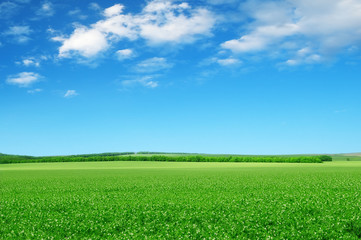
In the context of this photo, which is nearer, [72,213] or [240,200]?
[72,213]

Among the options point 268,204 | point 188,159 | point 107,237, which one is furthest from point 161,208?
point 188,159

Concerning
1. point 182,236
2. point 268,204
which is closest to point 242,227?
point 182,236

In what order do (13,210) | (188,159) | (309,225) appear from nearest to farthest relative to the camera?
(309,225)
(13,210)
(188,159)

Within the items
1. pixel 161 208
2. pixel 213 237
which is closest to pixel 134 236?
pixel 213 237

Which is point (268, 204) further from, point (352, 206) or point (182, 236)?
point (182, 236)

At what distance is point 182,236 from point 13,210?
12.1 m

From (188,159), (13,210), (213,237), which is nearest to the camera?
(213,237)

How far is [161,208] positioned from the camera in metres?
19.6

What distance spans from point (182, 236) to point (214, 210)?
182 inches

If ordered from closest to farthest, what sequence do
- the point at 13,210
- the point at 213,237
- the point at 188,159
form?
the point at 213,237 < the point at 13,210 < the point at 188,159

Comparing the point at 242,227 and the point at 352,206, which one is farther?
the point at 352,206

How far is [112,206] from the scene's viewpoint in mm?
20188

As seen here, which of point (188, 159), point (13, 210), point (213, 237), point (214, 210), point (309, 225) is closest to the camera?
point (213, 237)

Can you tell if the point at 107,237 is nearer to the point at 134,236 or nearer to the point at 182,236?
the point at 134,236
